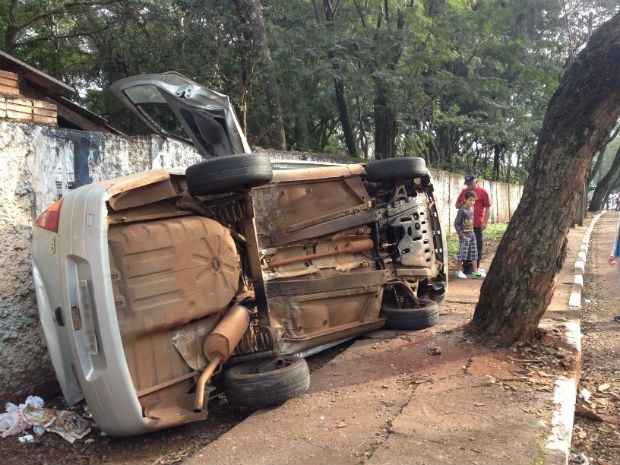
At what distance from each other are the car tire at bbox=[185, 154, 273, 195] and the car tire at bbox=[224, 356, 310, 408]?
120 centimetres

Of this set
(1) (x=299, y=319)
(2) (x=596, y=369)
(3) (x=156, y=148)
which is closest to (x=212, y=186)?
(1) (x=299, y=319)

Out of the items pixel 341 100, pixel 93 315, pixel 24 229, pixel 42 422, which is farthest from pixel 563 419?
pixel 341 100

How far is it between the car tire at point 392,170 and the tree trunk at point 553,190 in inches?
39.1

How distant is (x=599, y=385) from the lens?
12.9 feet

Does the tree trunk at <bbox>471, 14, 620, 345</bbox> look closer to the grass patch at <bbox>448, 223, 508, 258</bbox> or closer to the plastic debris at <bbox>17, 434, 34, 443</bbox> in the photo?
the plastic debris at <bbox>17, 434, 34, 443</bbox>

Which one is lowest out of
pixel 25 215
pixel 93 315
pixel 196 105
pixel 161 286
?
pixel 93 315

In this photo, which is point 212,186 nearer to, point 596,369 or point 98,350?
point 98,350

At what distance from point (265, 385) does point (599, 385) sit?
2.73 metres

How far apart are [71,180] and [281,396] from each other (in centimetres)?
252

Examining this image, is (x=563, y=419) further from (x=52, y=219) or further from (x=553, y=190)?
(x=52, y=219)

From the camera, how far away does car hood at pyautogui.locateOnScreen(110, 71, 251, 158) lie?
4.09 metres

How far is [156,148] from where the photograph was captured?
5.07 m

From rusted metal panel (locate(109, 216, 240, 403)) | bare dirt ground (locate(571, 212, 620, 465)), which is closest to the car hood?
rusted metal panel (locate(109, 216, 240, 403))

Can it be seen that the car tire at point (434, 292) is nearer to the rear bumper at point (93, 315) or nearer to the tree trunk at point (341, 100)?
the rear bumper at point (93, 315)
